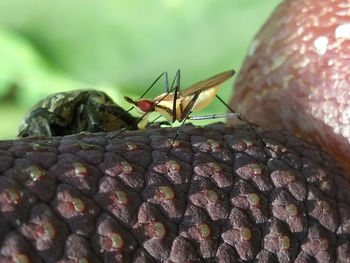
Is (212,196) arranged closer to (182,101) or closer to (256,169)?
(256,169)

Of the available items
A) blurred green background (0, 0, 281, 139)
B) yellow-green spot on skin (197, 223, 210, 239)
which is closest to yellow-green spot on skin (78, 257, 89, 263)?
yellow-green spot on skin (197, 223, 210, 239)

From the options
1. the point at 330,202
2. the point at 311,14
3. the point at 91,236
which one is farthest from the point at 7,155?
the point at 311,14

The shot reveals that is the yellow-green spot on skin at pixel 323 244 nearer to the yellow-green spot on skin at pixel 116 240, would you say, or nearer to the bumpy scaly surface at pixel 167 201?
the bumpy scaly surface at pixel 167 201

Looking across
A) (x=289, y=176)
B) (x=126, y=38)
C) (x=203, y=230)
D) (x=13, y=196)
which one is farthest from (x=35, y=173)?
(x=126, y=38)

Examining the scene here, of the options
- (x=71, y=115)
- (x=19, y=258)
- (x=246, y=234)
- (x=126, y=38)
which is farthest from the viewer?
(x=126, y=38)

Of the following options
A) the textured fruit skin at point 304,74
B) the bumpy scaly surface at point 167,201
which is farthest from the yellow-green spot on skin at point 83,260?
the textured fruit skin at point 304,74

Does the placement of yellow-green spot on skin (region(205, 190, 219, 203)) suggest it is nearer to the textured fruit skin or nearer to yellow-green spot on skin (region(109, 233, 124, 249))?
yellow-green spot on skin (region(109, 233, 124, 249))
